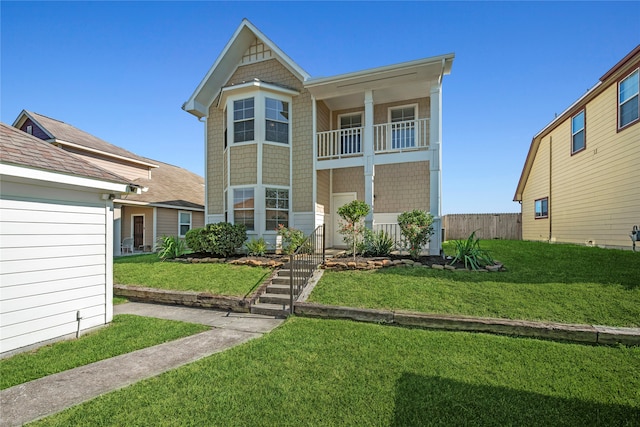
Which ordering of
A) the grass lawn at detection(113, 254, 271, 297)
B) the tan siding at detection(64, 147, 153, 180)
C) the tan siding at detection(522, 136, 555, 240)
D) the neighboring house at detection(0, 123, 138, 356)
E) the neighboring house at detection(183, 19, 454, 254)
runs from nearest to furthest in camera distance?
the neighboring house at detection(0, 123, 138, 356) < the grass lawn at detection(113, 254, 271, 297) < the neighboring house at detection(183, 19, 454, 254) < the tan siding at detection(522, 136, 555, 240) < the tan siding at detection(64, 147, 153, 180)

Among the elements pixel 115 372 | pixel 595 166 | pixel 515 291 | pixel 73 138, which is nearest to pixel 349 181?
pixel 515 291

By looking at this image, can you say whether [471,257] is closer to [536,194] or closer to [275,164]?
[275,164]

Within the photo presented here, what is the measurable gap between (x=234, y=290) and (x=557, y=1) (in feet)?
36.1

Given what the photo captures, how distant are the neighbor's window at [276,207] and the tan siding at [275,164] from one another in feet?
1.16

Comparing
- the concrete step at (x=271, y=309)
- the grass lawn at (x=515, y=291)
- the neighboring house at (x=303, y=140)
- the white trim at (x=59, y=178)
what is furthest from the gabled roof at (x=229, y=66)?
the concrete step at (x=271, y=309)

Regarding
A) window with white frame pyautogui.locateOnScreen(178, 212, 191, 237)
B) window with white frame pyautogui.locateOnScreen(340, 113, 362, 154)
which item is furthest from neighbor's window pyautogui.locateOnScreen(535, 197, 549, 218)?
window with white frame pyautogui.locateOnScreen(178, 212, 191, 237)

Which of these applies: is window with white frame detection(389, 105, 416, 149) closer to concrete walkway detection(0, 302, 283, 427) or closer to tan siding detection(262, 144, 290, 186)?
tan siding detection(262, 144, 290, 186)

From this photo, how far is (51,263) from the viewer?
448 cm

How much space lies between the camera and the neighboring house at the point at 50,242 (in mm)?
4016

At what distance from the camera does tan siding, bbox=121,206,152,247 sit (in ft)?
51.4

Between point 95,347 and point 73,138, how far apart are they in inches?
605

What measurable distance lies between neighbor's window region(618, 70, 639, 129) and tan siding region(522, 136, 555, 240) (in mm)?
5546

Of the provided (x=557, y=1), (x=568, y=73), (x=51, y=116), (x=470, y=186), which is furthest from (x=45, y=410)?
(x=51, y=116)

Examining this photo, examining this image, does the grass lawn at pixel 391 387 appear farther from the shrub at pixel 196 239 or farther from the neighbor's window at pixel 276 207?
the neighbor's window at pixel 276 207
